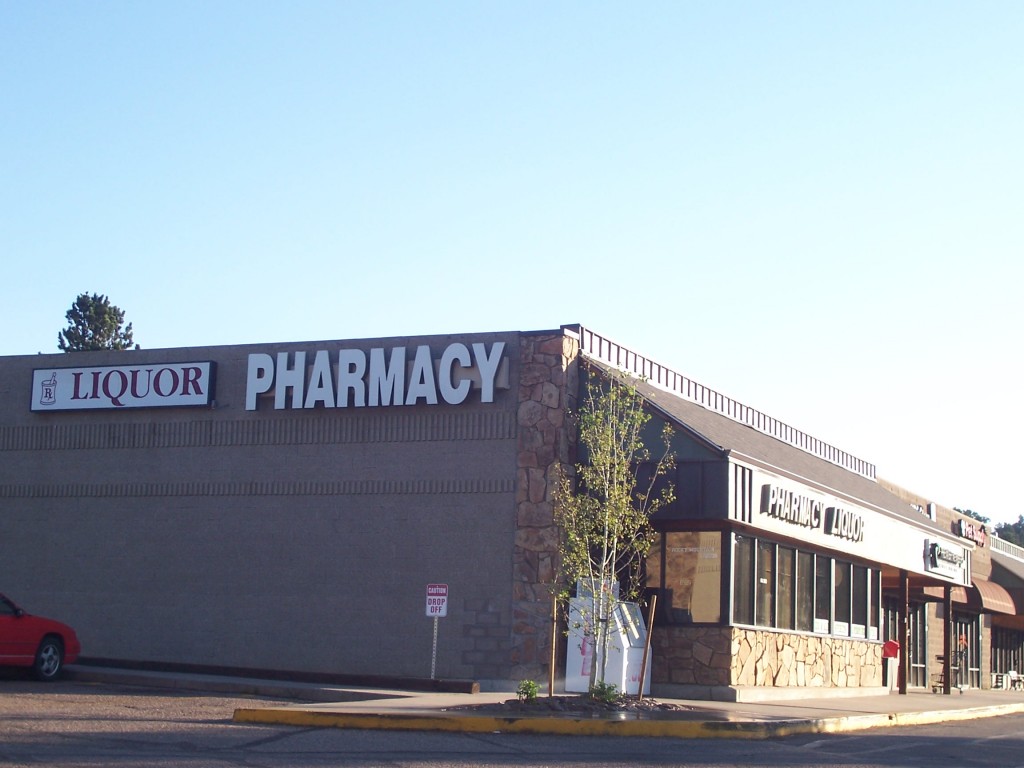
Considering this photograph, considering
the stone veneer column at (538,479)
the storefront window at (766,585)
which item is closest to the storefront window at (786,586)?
the storefront window at (766,585)

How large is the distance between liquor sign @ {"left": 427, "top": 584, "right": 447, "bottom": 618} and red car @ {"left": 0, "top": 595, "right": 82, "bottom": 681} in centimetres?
617

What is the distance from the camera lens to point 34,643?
21531mm

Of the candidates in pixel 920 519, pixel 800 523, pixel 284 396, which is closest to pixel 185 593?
pixel 284 396

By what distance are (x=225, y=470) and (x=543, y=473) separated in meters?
6.72

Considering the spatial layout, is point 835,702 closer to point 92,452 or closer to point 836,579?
point 836,579

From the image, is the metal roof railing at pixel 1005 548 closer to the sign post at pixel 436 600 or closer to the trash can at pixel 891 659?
the trash can at pixel 891 659

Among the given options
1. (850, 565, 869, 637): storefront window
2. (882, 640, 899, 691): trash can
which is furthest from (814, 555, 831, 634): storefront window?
(882, 640, 899, 691): trash can

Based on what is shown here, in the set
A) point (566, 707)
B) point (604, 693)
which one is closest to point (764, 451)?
point (604, 693)

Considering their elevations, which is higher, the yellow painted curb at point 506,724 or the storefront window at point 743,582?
the storefront window at point 743,582

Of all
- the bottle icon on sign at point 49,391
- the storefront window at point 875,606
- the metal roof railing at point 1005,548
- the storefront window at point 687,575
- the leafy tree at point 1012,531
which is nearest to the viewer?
the storefront window at point 687,575

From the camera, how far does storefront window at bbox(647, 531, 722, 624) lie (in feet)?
78.8

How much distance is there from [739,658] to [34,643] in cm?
1225

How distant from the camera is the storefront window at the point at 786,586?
2648 centimetres

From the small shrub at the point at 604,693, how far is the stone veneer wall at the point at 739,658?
5904 mm
